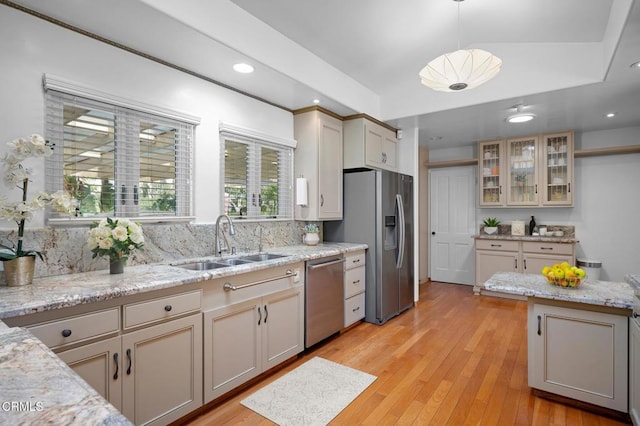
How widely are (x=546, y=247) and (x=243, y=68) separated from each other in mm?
4627

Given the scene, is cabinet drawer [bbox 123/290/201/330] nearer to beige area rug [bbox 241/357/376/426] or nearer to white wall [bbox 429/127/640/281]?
beige area rug [bbox 241/357/376/426]

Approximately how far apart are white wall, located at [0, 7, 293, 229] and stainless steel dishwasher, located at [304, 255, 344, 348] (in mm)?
1086

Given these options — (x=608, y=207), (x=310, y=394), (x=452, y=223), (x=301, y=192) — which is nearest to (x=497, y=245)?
(x=452, y=223)

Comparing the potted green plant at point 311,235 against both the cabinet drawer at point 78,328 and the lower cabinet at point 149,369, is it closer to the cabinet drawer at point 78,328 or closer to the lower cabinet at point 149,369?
the lower cabinet at point 149,369

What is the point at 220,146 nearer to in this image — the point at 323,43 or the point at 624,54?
the point at 323,43

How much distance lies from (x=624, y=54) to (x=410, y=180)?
2.31 meters

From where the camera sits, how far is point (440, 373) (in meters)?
2.64

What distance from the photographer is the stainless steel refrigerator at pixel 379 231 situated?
3.76 metres

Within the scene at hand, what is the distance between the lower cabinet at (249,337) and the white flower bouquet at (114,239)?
0.62m

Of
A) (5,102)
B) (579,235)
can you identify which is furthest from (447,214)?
(5,102)

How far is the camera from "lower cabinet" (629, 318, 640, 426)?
1787 mm

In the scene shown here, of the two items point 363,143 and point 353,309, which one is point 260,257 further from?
point 363,143

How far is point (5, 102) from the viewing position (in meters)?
1.85

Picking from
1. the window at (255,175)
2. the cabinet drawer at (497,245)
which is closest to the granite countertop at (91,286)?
the window at (255,175)
